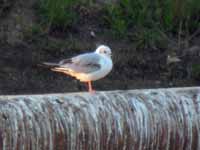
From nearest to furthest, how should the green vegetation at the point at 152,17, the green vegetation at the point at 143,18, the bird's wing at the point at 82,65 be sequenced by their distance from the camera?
1. the bird's wing at the point at 82,65
2. the green vegetation at the point at 143,18
3. the green vegetation at the point at 152,17

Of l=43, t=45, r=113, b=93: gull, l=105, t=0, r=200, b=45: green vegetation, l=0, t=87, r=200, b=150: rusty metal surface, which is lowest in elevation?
l=0, t=87, r=200, b=150: rusty metal surface

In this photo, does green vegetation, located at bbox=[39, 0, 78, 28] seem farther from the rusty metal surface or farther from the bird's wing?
the rusty metal surface

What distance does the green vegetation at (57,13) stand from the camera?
8547mm

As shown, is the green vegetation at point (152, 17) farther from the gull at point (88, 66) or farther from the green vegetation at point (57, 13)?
the gull at point (88, 66)

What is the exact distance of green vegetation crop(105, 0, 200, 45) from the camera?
8.89m

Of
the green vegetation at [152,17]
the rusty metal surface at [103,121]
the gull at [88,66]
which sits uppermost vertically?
the green vegetation at [152,17]

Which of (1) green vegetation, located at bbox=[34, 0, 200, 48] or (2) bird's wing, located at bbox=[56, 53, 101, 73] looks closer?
(2) bird's wing, located at bbox=[56, 53, 101, 73]

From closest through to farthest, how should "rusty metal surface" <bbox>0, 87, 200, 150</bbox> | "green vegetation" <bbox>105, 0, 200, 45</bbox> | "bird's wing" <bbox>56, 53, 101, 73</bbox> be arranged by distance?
"rusty metal surface" <bbox>0, 87, 200, 150</bbox> → "bird's wing" <bbox>56, 53, 101, 73</bbox> → "green vegetation" <bbox>105, 0, 200, 45</bbox>

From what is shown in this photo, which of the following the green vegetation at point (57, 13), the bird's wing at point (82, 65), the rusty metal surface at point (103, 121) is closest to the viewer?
the rusty metal surface at point (103, 121)

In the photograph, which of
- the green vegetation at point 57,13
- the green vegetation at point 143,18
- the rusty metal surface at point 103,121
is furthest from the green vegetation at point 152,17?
the rusty metal surface at point 103,121

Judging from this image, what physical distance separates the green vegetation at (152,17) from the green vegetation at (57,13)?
1.41 feet

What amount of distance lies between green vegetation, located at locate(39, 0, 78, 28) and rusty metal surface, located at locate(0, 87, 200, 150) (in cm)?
273

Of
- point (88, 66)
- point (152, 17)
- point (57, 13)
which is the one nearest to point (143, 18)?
point (152, 17)

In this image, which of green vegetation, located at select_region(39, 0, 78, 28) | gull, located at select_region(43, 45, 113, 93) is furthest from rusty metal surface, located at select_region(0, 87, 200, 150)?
green vegetation, located at select_region(39, 0, 78, 28)
